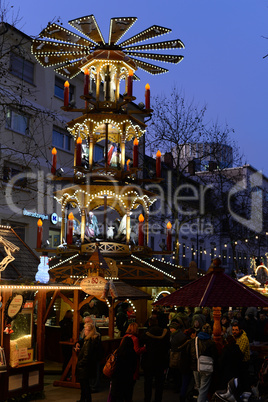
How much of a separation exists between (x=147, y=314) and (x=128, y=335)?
1408 cm

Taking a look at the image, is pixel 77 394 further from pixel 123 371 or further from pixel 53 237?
pixel 53 237

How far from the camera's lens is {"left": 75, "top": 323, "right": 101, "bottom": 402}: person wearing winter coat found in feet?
36.6

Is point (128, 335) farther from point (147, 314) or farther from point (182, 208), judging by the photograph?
point (182, 208)

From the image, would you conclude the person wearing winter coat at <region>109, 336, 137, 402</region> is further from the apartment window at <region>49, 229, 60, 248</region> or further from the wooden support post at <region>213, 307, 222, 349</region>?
the apartment window at <region>49, 229, 60, 248</region>

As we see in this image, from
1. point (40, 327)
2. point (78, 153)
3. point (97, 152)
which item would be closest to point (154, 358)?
point (40, 327)

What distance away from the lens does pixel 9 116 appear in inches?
1054

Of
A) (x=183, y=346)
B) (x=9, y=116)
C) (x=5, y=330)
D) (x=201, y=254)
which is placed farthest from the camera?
(x=201, y=254)

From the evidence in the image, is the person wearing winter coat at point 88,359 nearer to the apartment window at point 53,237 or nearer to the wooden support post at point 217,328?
the wooden support post at point 217,328

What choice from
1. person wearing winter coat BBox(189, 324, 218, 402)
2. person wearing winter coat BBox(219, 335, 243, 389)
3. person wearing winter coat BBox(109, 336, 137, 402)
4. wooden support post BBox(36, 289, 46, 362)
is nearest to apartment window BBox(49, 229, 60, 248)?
wooden support post BBox(36, 289, 46, 362)

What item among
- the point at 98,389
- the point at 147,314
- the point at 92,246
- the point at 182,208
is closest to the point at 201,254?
the point at 182,208

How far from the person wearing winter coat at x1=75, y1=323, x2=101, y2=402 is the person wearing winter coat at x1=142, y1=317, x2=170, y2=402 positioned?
103 cm

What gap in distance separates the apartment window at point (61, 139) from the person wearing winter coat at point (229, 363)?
2262cm

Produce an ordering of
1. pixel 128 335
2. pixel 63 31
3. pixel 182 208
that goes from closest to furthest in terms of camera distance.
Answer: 1. pixel 128 335
2. pixel 63 31
3. pixel 182 208

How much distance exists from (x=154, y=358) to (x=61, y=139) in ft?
71.9
